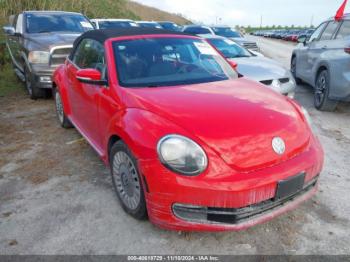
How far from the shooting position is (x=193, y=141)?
253cm

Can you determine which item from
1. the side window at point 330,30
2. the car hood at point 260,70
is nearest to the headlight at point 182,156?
the car hood at point 260,70

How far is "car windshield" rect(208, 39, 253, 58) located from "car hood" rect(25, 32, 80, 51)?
310 centimetres

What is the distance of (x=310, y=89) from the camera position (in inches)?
335

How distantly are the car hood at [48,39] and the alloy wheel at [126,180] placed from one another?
15.5 feet

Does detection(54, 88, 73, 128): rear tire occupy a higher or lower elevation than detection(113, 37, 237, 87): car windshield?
lower

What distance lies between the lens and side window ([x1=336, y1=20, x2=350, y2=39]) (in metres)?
6.37

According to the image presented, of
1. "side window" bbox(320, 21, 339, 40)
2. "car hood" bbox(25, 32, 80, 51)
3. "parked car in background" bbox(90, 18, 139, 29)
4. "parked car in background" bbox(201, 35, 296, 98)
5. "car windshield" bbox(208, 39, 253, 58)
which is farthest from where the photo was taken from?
"parked car in background" bbox(90, 18, 139, 29)

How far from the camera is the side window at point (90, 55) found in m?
3.73

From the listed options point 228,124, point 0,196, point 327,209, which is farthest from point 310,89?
point 0,196

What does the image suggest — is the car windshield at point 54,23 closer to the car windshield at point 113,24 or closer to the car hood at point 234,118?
the car windshield at point 113,24

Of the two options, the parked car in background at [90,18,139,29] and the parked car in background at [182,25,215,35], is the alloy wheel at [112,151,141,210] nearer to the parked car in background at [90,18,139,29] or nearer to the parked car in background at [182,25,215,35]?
the parked car in background at [90,18,139,29]

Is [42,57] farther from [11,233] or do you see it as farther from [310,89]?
[310,89]

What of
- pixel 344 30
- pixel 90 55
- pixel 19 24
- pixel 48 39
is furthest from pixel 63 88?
pixel 344 30

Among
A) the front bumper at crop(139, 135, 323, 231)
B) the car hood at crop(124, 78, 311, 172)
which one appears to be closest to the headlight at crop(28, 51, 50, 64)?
the car hood at crop(124, 78, 311, 172)
